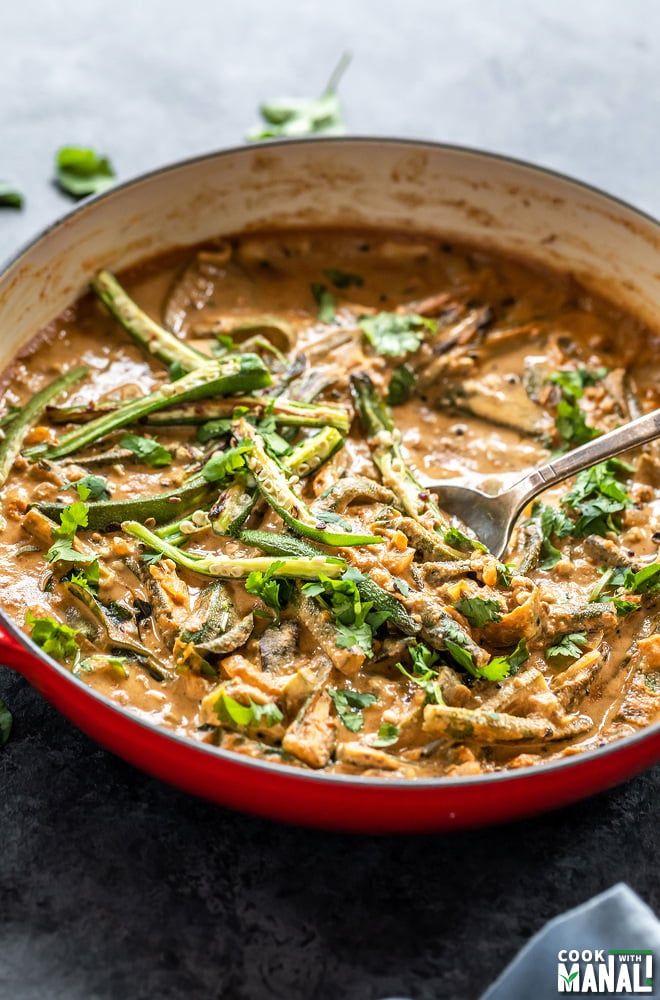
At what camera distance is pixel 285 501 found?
11.5ft

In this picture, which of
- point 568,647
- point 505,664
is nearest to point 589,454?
point 568,647

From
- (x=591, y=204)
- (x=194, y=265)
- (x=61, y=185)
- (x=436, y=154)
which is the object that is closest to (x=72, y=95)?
(x=61, y=185)

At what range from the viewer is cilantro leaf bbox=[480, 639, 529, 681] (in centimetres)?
315

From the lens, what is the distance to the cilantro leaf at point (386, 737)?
304 cm

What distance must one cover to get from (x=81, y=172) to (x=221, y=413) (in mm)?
1772

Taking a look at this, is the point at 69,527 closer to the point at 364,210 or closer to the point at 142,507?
the point at 142,507

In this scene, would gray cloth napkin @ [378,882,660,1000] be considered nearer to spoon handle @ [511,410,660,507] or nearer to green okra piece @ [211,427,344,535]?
spoon handle @ [511,410,660,507]

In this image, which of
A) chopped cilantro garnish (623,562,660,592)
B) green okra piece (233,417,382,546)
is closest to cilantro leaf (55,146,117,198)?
green okra piece (233,417,382,546)

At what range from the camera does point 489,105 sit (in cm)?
568

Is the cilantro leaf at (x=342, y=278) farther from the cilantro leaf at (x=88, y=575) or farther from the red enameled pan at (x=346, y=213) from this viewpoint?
the cilantro leaf at (x=88, y=575)

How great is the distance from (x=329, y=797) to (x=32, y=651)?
32.5 inches

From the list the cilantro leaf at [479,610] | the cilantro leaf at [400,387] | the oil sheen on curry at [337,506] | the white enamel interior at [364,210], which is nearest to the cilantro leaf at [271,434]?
the oil sheen on curry at [337,506]

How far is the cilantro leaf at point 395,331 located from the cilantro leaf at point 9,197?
1.65 meters

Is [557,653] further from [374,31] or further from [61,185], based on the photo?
[374,31]
